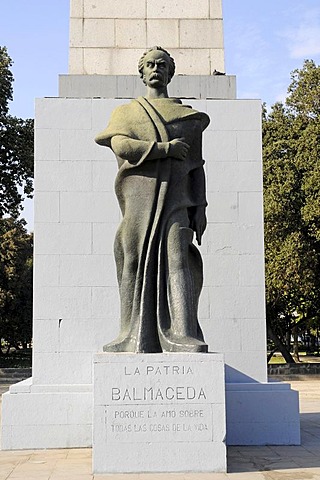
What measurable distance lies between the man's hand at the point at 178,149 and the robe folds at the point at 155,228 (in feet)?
0.21

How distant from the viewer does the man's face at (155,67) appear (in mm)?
7504

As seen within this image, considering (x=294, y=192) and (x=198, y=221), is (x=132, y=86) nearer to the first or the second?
(x=198, y=221)

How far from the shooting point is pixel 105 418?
22.6 ft

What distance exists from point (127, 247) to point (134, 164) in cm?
87

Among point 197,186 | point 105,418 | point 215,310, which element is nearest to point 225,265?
point 215,310

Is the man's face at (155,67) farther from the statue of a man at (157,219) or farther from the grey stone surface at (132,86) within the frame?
the grey stone surface at (132,86)

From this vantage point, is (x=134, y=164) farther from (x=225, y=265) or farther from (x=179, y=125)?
(x=225, y=265)

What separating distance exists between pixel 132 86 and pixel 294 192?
15550 millimetres

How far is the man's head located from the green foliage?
1222 inches

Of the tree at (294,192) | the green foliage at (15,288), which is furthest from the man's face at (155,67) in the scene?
the green foliage at (15,288)

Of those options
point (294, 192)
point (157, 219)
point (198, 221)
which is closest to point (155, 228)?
point (157, 219)

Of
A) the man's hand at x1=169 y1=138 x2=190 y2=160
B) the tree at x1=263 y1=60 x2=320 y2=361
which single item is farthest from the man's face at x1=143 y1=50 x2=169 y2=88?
the tree at x1=263 y1=60 x2=320 y2=361

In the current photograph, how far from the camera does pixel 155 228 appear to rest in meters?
7.27

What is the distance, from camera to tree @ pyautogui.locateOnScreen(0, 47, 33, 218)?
26750 millimetres
